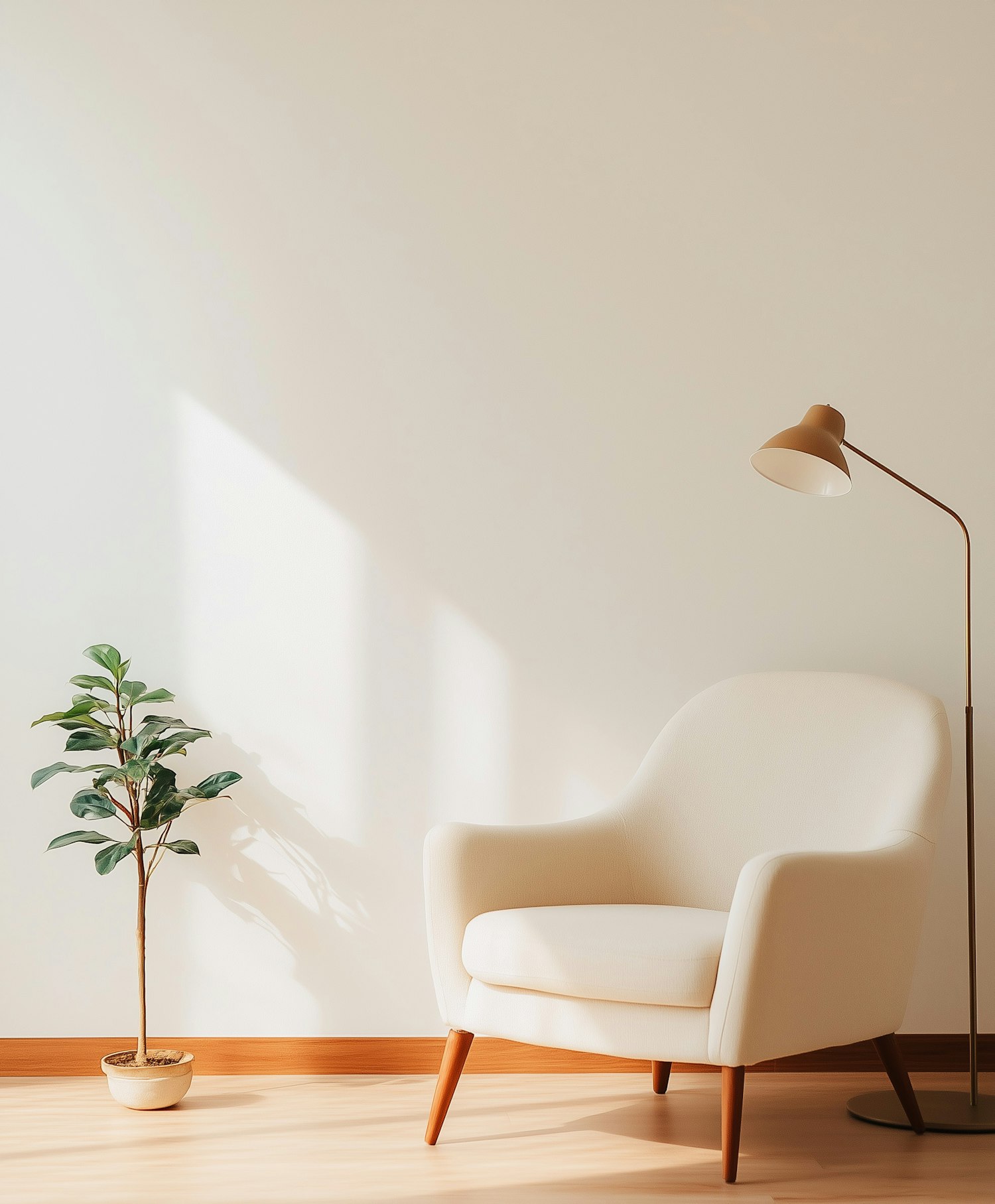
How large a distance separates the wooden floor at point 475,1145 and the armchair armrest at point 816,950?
0.86 feet

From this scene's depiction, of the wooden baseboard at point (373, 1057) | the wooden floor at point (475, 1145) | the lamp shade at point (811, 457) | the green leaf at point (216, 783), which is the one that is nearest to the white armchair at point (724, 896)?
the wooden floor at point (475, 1145)

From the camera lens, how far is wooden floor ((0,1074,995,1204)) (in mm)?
2031

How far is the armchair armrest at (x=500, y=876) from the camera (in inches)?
89.0

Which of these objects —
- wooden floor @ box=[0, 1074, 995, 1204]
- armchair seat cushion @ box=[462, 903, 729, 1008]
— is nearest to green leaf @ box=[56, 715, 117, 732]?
wooden floor @ box=[0, 1074, 995, 1204]

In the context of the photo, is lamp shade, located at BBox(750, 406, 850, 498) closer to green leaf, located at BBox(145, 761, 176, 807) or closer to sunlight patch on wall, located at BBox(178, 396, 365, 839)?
sunlight patch on wall, located at BBox(178, 396, 365, 839)

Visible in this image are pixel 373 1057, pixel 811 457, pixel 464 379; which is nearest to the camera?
pixel 811 457

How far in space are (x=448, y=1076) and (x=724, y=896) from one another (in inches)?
27.1

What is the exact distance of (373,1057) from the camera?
9.16 feet

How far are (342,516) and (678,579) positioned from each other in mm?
842

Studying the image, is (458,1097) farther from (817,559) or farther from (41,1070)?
(817,559)

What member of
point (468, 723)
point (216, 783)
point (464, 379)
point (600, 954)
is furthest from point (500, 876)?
point (464, 379)

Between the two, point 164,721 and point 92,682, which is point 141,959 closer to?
point 164,721

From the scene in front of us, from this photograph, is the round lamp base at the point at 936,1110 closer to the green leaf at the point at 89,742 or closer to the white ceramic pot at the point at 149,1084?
the white ceramic pot at the point at 149,1084

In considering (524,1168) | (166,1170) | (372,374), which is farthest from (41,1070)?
(372,374)
